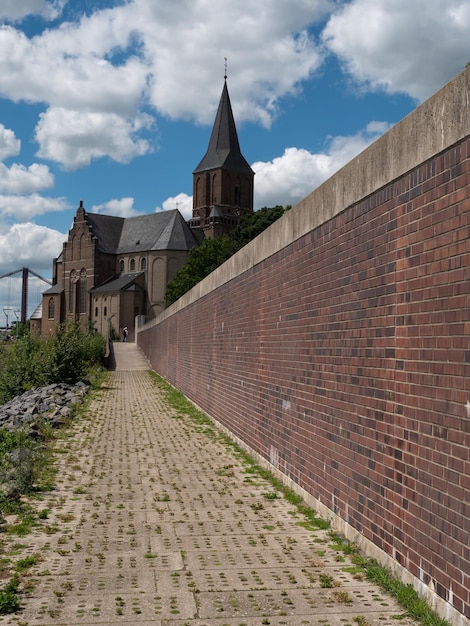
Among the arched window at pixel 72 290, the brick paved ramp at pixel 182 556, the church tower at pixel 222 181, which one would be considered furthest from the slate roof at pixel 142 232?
the brick paved ramp at pixel 182 556

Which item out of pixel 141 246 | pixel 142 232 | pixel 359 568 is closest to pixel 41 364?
pixel 359 568

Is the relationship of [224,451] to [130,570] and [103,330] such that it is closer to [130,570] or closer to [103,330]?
[130,570]

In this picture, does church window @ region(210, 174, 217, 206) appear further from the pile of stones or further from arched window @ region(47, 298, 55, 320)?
the pile of stones

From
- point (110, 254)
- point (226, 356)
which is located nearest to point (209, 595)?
point (226, 356)

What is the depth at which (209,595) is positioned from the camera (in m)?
4.41

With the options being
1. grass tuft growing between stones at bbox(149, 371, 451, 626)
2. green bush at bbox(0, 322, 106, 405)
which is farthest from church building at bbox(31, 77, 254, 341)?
grass tuft growing between stones at bbox(149, 371, 451, 626)

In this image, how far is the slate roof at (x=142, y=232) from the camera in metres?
89.7

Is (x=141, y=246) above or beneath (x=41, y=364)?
above

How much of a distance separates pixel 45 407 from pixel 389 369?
14680 mm

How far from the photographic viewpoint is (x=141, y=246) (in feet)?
304

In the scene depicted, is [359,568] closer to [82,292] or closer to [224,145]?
[224,145]

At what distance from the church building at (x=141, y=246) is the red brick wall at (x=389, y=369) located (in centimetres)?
7894

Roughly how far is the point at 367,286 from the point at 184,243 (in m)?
84.3

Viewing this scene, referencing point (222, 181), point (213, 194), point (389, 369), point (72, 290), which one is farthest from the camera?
point (72, 290)
